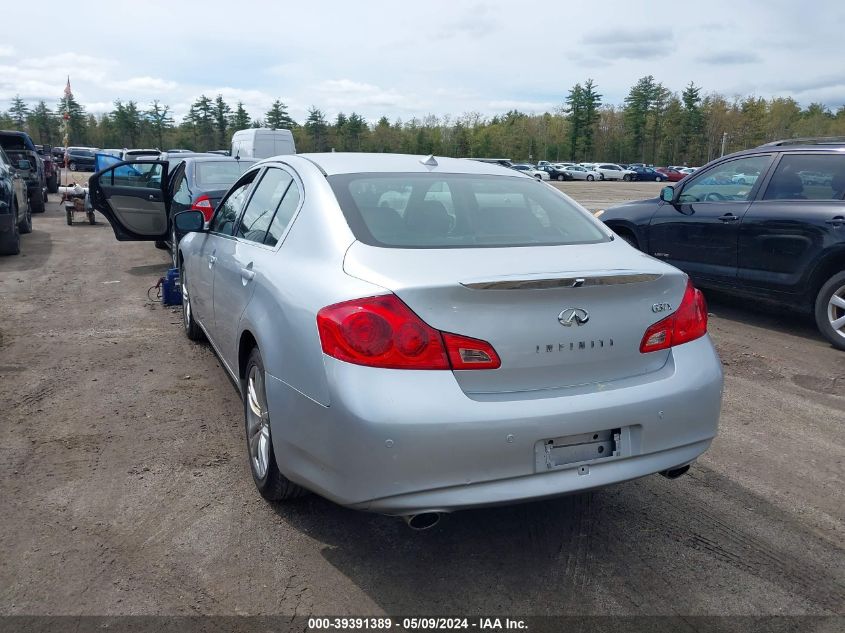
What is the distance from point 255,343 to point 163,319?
4203mm

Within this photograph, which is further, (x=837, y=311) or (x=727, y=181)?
(x=727, y=181)

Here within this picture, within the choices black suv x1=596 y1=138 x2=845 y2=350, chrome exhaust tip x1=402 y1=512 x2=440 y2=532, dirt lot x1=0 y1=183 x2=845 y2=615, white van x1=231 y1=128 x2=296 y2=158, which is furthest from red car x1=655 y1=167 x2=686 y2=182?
chrome exhaust tip x1=402 y1=512 x2=440 y2=532

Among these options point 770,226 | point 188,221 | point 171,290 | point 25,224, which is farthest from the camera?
point 25,224

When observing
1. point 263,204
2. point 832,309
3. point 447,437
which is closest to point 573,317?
point 447,437

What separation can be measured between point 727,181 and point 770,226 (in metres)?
0.89

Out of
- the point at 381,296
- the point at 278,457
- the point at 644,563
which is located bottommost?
the point at 644,563

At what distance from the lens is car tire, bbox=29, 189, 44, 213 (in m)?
17.9

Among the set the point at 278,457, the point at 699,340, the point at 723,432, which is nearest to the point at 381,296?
the point at 278,457

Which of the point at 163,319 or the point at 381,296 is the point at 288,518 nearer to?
the point at 381,296

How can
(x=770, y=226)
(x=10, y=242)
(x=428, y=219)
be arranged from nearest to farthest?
(x=428, y=219) < (x=770, y=226) < (x=10, y=242)

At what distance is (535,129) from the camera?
10225 centimetres

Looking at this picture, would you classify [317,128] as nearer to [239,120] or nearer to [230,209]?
[239,120]

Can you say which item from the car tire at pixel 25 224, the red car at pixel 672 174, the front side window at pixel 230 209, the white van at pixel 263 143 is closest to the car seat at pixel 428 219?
the front side window at pixel 230 209

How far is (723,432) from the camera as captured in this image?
4.39m
